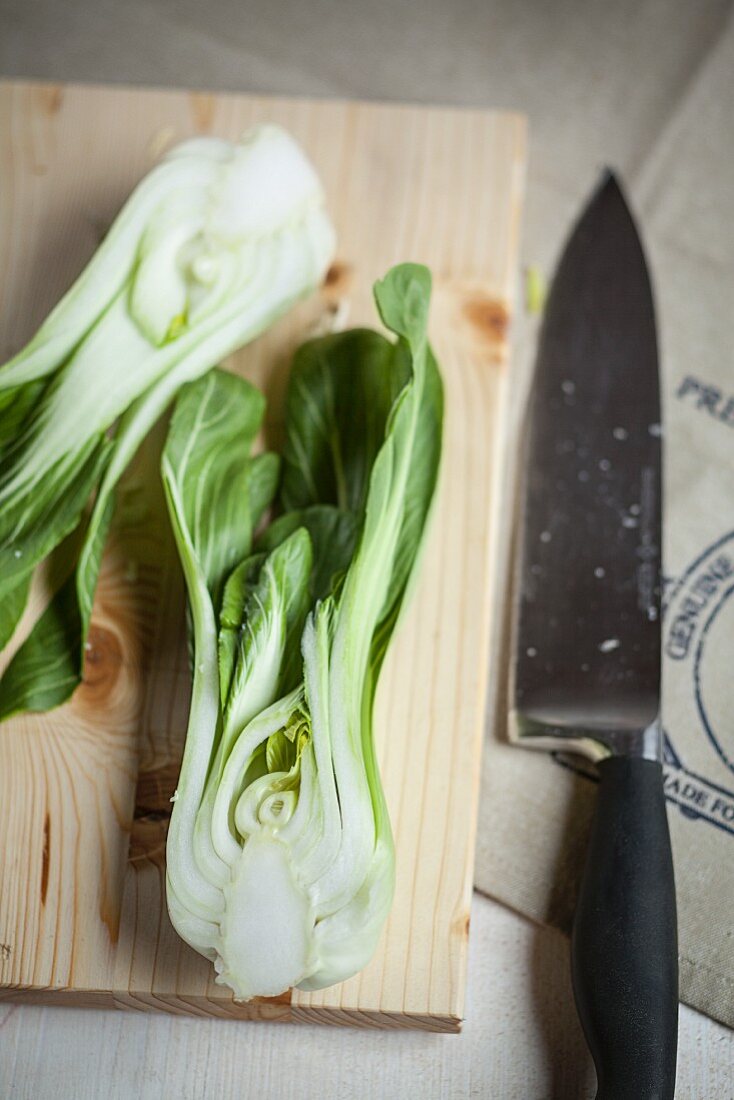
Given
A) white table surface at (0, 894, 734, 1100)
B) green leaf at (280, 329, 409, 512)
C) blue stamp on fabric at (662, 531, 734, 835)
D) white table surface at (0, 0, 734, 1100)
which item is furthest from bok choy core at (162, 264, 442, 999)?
white table surface at (0, 0, 734, 1100)

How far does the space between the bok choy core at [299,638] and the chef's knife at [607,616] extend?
6.0 inches

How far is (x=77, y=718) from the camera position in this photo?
93 cm

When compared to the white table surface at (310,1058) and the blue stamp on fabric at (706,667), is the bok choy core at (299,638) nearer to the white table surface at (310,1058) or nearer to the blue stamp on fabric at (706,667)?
the white table surface at (310,1058)

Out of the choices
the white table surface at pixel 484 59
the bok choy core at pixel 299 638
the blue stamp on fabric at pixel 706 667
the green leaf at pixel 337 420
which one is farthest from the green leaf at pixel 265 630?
the white table surface at pixel 484 59

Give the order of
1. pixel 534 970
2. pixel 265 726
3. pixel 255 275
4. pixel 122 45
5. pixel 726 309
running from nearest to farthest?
pixel 265 726 < pixel 534 970 < pixel 255 275 < pixel 726 309 < pixel 122 45

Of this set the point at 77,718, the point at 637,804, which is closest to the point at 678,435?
the point at 637,804

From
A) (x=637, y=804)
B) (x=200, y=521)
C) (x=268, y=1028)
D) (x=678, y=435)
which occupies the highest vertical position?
(x=678, y=435)

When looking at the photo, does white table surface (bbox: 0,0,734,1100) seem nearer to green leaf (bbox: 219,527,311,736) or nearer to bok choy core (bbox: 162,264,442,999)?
bok choy core (bbox: 162,264,442,999)

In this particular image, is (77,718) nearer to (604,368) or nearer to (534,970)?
(534,970)

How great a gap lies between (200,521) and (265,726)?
0.69ft

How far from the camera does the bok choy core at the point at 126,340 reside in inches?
36.3

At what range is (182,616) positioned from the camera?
3.21 ft

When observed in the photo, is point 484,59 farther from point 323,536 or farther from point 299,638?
point 299,638

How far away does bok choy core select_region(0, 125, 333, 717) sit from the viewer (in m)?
0.92
